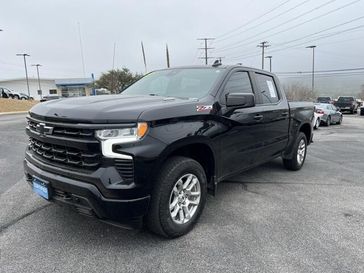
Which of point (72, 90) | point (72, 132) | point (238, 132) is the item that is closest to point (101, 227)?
point (72, 132)

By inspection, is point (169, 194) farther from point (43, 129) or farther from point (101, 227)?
point (43, 129)

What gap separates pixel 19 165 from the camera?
6816 mm

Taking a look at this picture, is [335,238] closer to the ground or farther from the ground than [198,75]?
closer to the ground

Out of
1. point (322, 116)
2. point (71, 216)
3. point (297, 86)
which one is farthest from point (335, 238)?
point (297, 86)

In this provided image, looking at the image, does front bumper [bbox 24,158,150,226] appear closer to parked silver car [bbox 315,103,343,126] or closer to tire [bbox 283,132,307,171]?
tire [bbox 283,132,307,171]

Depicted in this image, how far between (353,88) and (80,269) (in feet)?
358

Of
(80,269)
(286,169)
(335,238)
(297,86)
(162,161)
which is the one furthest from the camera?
(297,86)

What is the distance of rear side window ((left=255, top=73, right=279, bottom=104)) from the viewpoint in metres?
5.23

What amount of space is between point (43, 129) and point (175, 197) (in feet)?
5.07

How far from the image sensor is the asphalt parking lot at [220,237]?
3.09 m

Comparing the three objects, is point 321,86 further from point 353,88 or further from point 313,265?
point 313,265

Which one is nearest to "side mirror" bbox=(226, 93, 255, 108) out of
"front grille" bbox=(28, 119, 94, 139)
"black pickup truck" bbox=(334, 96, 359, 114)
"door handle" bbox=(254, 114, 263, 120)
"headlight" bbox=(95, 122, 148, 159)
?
"door handle" bbox=(254, 114, 263, 120)

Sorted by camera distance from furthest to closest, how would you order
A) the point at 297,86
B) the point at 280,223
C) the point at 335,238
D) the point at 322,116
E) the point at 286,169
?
the point at 297,86 < the point at 322,116 < the point at 286,169 < the point at 280,223 < the point at 335,238

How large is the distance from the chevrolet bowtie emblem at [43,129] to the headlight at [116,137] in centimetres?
64
